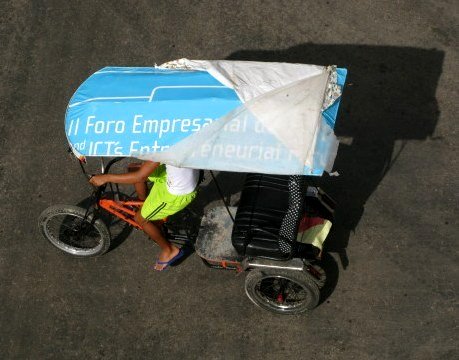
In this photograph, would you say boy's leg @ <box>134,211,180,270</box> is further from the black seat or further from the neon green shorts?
the black seat

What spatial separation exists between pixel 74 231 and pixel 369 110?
3.71 metres

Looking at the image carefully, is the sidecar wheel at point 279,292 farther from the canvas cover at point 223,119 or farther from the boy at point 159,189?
the canvas cover at point 223,119

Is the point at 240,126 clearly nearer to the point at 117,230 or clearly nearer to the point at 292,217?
the point at 292,217

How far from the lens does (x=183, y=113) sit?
4234 mm

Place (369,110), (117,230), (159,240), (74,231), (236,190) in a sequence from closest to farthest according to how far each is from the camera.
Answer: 1. (159,240)
2. (74,231)
3. (117,230)
4. (236,190)
5. (369,110)

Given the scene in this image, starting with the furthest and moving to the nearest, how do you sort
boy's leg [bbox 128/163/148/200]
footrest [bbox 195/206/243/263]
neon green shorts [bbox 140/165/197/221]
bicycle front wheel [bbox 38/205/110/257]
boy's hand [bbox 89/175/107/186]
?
bicycle front wheel [bbox 38/205/110/257] → footrest [bbox 195/206/243/263] → boy's leg [bbox 128/163/148/200] → neon green shorts [bbox 140/165/197/221] → boy's hand [bbox 89/175/107/186]

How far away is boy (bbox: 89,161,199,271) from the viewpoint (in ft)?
15.6

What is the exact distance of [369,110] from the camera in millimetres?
6758

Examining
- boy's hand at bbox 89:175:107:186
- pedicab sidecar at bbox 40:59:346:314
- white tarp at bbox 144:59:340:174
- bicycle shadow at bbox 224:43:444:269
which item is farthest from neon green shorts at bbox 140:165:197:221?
bicycle shadow at bbox 224:43:444:269

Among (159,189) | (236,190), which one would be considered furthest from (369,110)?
(159,189)

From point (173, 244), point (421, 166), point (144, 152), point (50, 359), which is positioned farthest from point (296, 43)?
point (50, 359)

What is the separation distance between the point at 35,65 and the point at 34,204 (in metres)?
2.16

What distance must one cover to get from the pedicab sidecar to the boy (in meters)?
0.49

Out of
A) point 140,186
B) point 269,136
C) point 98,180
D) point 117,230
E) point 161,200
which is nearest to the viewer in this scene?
point 269,136
